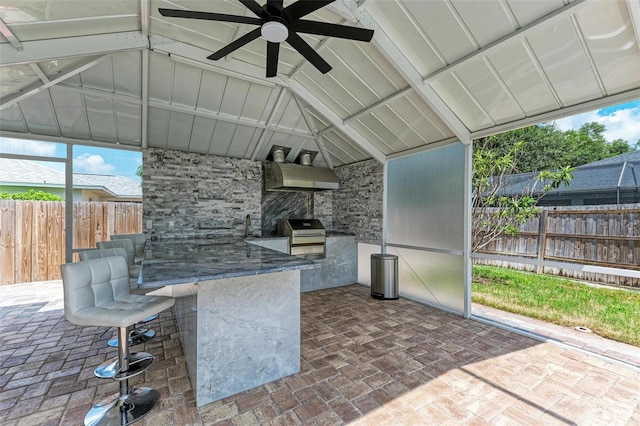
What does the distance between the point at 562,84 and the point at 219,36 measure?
379 cm

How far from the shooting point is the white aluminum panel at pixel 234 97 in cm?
411

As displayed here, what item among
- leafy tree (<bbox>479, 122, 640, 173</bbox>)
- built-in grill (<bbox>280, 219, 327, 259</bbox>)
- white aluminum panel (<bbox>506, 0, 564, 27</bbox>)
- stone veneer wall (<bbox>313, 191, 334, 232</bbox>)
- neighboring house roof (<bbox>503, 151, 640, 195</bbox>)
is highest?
white aluminum panel (<bbox>506, 0, 564, 27</bbox>)

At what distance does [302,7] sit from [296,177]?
335 centimetres

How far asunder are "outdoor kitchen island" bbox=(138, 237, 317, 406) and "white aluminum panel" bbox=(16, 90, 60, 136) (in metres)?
3.43

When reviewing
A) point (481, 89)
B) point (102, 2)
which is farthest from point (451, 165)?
point (102, 2)

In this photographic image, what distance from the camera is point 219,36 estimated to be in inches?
129

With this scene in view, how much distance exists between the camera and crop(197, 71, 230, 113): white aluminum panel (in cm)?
391

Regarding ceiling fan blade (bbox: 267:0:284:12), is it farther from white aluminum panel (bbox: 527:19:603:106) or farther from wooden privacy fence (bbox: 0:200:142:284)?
wooden privacy fence (bbox: 0:200:142:284)

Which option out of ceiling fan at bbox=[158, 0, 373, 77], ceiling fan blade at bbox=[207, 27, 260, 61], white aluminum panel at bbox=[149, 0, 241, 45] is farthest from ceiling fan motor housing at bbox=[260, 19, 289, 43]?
white aluminum panel at bbox=[149, 0, 241, 45]

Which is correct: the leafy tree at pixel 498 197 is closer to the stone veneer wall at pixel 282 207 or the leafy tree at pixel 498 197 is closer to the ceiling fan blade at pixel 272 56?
the stone veneer wall at pixel 282 207

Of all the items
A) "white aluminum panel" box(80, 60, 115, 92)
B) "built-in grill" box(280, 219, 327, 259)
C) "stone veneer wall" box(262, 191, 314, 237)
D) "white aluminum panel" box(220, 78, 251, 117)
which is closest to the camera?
"white aluminum panel" box(80, 60, 115, 92)

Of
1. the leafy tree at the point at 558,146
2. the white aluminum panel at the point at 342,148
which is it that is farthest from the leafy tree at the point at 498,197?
the white aluminum panel at the point at 342,148

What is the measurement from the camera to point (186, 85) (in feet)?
12.9

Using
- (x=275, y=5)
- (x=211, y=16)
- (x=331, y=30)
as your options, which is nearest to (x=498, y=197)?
(x=331, y=30)
